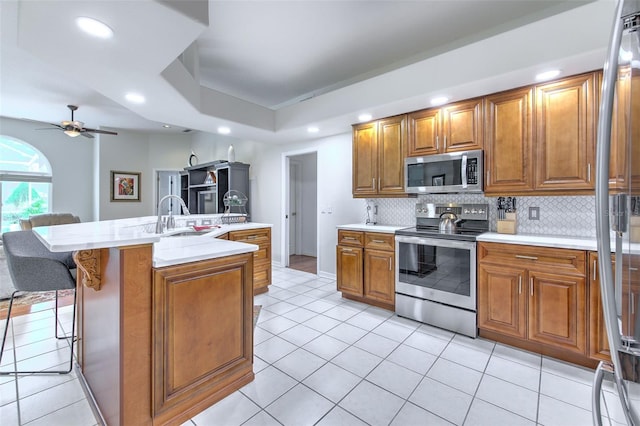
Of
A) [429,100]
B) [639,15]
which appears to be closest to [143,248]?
[639,15]

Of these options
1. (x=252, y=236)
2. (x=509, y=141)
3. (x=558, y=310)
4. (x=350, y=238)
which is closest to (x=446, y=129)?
(x=509, y=141)

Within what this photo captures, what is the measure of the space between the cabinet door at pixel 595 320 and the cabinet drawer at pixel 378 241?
1.57m

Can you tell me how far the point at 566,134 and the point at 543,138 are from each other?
5.8 inches

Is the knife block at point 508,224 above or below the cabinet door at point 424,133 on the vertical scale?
below

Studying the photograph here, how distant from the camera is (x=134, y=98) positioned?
2.82m

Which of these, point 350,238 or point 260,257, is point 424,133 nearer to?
point 350,238

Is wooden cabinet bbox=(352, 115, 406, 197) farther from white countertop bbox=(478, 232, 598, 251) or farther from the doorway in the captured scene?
the doorway

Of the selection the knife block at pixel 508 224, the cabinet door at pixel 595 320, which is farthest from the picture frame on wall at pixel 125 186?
Answer: the cabinet door at pixel 595 320

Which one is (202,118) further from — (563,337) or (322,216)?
(563,337)

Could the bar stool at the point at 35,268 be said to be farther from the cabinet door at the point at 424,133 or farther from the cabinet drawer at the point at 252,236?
the cabinet door at the point at 424,133

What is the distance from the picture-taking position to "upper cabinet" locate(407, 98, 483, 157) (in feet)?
8.93

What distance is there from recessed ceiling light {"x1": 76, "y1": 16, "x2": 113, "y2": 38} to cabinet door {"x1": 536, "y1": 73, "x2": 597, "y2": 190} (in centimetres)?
323

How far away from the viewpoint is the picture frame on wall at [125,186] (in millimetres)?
6449

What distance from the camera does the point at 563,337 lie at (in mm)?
2105
